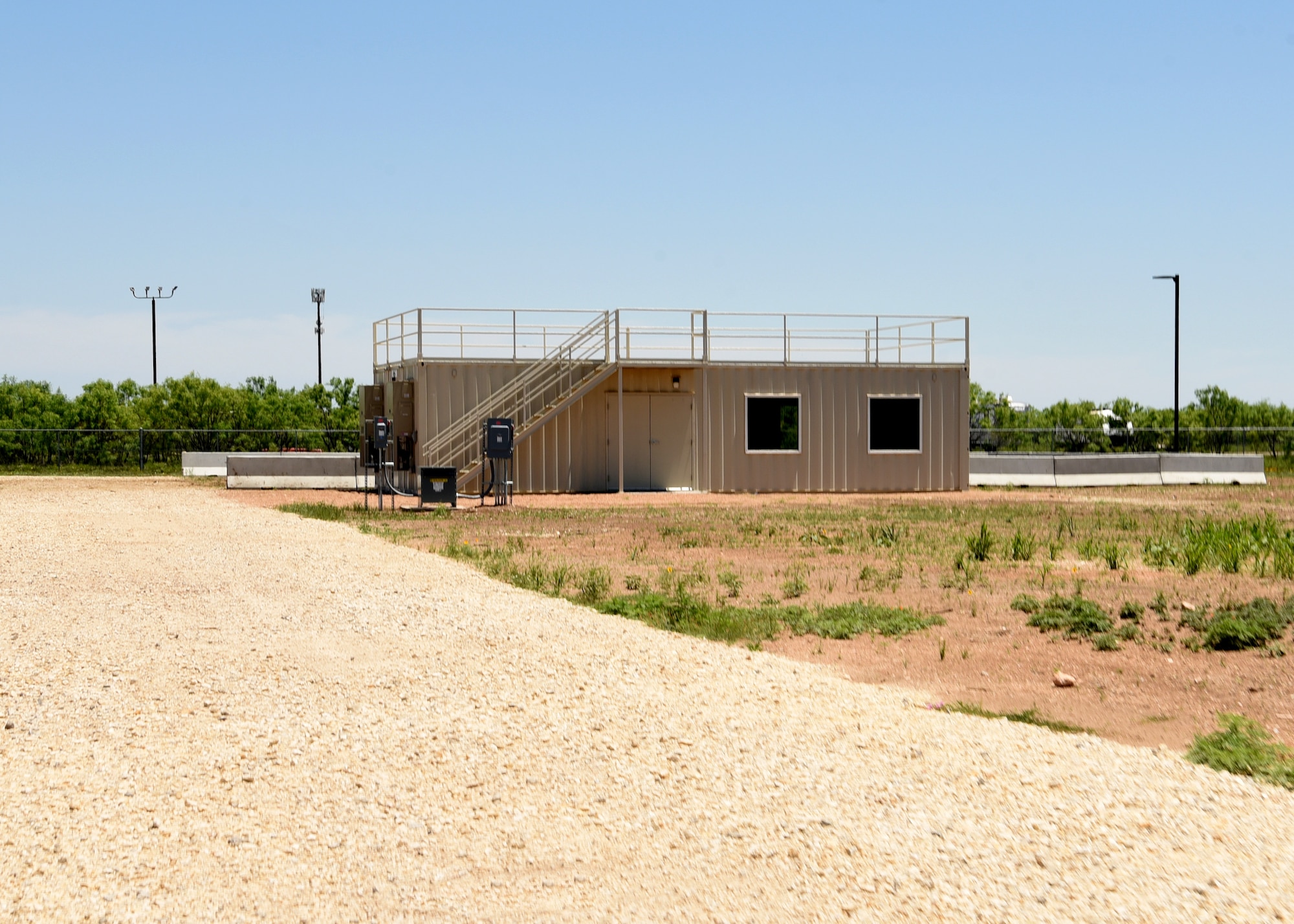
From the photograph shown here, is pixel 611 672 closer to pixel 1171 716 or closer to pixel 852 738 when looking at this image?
pixel 852 738

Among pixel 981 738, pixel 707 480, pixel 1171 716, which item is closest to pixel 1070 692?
pixel 1171 716

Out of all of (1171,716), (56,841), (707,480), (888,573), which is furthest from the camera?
(707,480)

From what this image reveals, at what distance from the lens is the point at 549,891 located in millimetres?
5184

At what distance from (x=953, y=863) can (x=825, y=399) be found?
28638 millimetres

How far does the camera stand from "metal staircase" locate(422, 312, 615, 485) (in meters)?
30.5

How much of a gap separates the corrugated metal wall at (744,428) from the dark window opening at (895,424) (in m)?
0.17

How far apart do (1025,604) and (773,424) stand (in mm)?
20976

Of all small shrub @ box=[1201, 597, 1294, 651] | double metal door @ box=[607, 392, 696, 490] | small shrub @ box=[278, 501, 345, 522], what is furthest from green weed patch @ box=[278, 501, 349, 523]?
small shrub @ box=[1201, 597, 1294, 651]

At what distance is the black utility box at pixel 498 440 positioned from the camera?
27078 mm

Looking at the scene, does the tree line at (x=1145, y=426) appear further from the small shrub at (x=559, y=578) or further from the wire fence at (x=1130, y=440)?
the small shrub at (x=559, y=578)

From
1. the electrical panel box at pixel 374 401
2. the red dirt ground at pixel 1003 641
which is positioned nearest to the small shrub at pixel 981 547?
the red dirt ground at pixel 1003 641

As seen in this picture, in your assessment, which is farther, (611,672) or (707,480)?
(707,480)

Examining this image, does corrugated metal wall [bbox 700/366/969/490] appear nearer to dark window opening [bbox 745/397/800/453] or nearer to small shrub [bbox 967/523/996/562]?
dark window opening [bbox 745/397/800/453]

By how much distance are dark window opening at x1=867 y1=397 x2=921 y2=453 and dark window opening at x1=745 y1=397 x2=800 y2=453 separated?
2.05 metres
